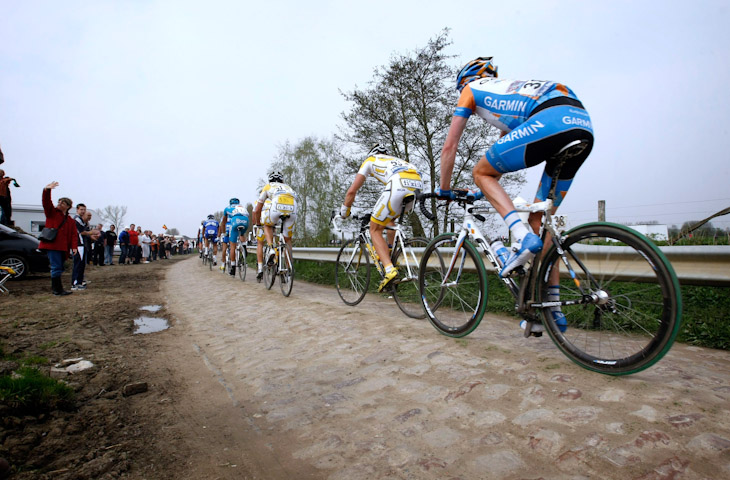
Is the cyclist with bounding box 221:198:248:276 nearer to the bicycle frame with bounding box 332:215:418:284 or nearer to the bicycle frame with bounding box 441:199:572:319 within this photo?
the bicycle frame with bounding box 332:215:418:284

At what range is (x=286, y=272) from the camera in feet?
24.0

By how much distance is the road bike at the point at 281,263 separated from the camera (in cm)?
723

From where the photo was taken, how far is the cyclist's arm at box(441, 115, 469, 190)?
10.3 feet

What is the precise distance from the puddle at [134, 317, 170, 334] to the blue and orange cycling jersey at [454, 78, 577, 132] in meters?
4.46

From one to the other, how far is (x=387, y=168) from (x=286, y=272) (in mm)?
3195

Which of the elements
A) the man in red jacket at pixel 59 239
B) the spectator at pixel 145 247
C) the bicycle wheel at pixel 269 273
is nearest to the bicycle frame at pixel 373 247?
the bicycle wheel at pixel 269 273

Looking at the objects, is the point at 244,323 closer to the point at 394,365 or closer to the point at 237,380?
the point at 237,380

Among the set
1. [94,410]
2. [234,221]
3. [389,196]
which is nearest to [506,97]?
[389,196]

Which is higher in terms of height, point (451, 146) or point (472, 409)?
point (451, 146)

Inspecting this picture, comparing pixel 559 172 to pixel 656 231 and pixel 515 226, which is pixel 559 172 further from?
pixel 656 231

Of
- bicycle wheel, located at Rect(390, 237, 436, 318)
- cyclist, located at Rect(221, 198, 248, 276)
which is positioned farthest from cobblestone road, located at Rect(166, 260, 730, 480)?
cyclist, located at Rect(221, 198, 248, 276)

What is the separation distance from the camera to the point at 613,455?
163 centimetres

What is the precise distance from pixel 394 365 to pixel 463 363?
1.68 feet

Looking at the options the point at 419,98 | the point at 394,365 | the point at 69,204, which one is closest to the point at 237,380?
the point at 394,365
